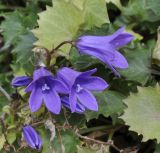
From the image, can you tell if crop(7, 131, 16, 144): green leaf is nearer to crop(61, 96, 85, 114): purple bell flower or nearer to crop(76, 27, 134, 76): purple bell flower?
crop(61, 96, 85, 114): purple bell flower

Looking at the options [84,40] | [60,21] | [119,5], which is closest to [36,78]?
[84,40]

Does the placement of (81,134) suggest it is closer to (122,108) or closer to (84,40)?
(122,108)

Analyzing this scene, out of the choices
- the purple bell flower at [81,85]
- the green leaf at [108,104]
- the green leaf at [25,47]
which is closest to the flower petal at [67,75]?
the purple bell flower at [81,85]

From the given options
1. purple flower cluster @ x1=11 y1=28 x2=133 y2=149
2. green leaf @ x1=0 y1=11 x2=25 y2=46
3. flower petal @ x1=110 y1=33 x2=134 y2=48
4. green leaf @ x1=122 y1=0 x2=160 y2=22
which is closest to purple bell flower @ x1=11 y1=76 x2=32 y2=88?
purple flower cluster @ x1=11 y1=28 x2=133 y2=149

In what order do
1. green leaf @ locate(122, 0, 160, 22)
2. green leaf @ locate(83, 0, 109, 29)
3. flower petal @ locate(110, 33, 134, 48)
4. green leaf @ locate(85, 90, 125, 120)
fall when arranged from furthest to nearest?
green leaf @ locate(122, 0, 160, 22)
green leaf @ locate(83, 0, 109, 29)
green leaf @ locate(85, 90, 125, 120)
flower petal @ locate(110, 33, 134, 48)

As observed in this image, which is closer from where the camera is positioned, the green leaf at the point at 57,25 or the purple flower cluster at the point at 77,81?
the purple flower cluster at the point at 77,81

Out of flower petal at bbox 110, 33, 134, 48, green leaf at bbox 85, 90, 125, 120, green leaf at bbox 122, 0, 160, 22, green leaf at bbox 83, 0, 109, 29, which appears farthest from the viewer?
green leaf at bbox 122, 0, 160, 22

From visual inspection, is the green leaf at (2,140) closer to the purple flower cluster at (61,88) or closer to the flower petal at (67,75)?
the purple flower cluster at (61,88)
